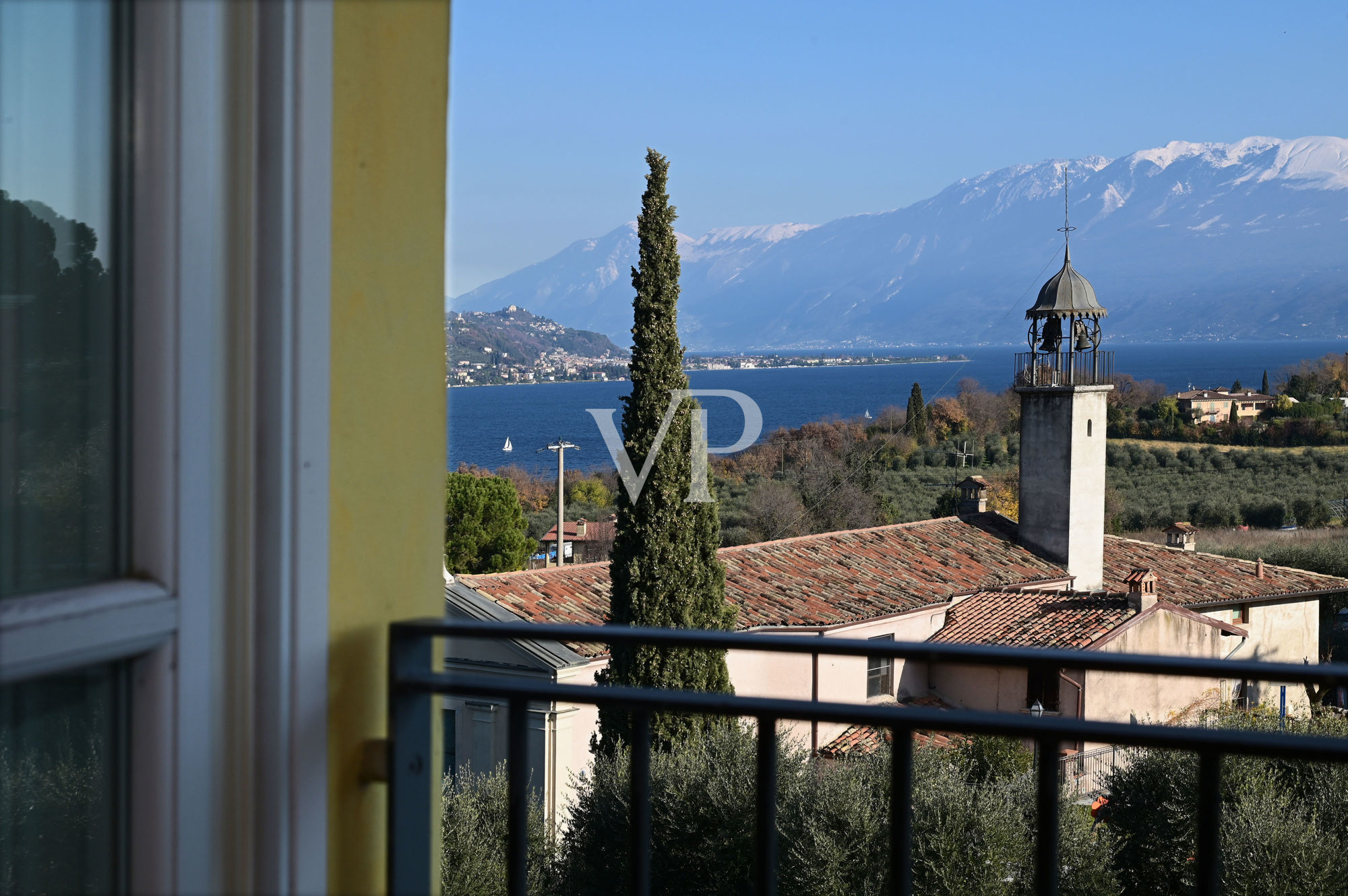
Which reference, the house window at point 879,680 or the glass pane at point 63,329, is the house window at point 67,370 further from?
the house window at point 879,680

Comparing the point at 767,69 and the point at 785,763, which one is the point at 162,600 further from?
the point at 767,69

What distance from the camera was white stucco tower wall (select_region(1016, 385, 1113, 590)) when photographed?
61.9 ft

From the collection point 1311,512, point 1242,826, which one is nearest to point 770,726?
point 1242,826

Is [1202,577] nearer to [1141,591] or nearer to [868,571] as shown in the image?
[1141,591]

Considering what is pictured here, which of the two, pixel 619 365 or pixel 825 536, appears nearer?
pixel 825 536

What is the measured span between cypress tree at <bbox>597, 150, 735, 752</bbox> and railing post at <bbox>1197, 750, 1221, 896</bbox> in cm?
967

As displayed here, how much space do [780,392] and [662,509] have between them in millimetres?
77023

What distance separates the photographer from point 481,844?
7.82m

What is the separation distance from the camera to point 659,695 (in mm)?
917

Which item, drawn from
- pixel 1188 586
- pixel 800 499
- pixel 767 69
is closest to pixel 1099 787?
pixel 1188 586

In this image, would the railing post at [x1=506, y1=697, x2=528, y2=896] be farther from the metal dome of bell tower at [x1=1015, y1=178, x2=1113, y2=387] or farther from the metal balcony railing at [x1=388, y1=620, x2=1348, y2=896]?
the metal dome of bell tower at [x1=1015, y1=178, x2=1113, y2=387]

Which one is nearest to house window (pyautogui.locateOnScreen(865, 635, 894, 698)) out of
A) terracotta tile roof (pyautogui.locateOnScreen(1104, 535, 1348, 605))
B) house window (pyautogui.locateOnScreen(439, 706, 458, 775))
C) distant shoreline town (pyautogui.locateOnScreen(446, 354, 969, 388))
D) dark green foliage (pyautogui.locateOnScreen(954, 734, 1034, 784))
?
dark green foliage (pyautogui.locateOnScreen(954, 734, 1034, 784))

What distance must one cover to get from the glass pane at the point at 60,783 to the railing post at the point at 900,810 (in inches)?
24.2

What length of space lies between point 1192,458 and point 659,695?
34.8 meters
